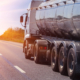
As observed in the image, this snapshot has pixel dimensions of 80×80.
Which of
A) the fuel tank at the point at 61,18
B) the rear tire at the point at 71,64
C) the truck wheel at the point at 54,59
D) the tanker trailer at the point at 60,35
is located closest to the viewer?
the rear tire at the point at 71,64

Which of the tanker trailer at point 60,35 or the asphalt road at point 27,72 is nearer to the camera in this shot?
the tanker trailer at point 60,35

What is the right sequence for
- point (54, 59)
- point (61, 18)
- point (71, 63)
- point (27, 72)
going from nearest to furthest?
point (71, 63), point (27, 72), point (61, 18), point (54, 59)

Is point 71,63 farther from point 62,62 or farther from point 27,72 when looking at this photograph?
point 27,72

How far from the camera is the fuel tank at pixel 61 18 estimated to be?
Result: 9.01m

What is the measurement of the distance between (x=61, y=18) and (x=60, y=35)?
1.22m

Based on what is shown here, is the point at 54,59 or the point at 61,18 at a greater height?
the point at 61,18

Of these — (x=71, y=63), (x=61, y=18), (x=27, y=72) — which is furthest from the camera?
(x=61, y=18)

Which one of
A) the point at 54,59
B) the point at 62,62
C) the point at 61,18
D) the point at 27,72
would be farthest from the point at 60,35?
the point at 27,72

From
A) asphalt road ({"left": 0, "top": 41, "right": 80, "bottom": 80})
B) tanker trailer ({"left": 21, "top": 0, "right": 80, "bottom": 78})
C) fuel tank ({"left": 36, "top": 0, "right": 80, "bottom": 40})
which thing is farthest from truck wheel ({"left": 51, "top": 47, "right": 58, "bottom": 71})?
fuel tank ({"left": 36, "top": 0, "right": 80, "bottom": 40})

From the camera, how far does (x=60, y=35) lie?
37.8 feet

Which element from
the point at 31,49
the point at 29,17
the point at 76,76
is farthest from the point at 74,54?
the point at 29,17

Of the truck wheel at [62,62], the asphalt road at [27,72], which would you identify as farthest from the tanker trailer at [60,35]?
the asphalt road at [27,72]

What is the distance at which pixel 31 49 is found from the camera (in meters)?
15.6

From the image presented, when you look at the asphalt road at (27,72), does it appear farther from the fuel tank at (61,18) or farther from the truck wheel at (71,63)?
the fuel tank at (61,18)
